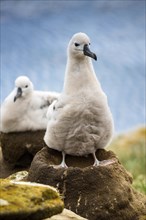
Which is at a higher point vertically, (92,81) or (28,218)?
(92,81)

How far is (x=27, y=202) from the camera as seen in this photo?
840 centimetres

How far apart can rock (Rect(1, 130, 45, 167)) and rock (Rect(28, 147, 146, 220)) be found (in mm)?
5019

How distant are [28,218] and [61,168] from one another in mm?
2672

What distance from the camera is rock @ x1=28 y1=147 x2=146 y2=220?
35.6 feet

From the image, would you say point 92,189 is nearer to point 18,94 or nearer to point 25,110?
point 18,94

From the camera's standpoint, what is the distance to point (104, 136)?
11281mm

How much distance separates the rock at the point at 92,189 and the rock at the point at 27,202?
6.46ft

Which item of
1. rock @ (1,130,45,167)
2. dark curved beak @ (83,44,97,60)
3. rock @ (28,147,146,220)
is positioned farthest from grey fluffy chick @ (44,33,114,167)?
rock @ (1,130,45,167)

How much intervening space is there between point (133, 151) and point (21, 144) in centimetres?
841

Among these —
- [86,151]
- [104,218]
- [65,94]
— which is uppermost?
[65,94]

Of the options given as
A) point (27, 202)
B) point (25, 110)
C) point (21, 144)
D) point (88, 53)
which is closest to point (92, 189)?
point (88, 53)

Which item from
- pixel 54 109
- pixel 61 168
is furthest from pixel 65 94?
pixel 61 168

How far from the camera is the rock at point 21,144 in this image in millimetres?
16203

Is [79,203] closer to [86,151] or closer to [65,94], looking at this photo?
[86,151]
